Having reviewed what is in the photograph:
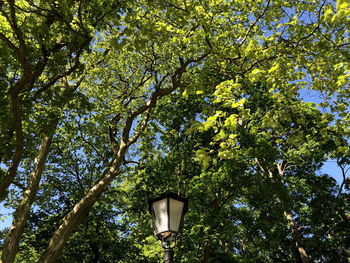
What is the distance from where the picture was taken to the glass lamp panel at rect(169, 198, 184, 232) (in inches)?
153

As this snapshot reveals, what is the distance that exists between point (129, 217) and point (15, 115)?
30.0 ft

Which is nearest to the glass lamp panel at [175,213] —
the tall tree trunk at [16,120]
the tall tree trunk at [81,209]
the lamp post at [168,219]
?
the lamp post at [168,219]

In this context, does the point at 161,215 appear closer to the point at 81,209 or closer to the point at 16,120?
the point at 16,120

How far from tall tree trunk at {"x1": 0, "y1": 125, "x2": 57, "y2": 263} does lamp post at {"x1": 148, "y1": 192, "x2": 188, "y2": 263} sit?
15.6 feet

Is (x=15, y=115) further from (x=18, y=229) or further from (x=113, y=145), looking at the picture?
(x=113, y=145)

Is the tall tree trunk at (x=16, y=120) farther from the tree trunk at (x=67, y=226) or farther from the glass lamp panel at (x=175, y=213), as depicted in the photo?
the glass lamp panel at (x=175, y=213)

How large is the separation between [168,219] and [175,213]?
0.40 ft

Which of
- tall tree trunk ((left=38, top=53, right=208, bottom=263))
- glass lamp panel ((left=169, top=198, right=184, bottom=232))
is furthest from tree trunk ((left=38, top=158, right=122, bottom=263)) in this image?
glass lamp panel ((left=169, top=198, right=184, bottom=232))

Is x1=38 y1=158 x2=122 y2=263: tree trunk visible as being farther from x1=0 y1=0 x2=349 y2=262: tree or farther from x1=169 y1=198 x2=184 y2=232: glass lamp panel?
x1=169 y1=198 x2=184 y2=232: glass lamp panel

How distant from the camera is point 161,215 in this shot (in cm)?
398

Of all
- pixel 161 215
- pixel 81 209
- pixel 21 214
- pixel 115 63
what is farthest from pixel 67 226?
pixel 115 63

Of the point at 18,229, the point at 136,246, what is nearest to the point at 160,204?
the point at 18,229

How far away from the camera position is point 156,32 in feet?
18.4

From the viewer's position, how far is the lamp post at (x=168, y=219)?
151 inches
